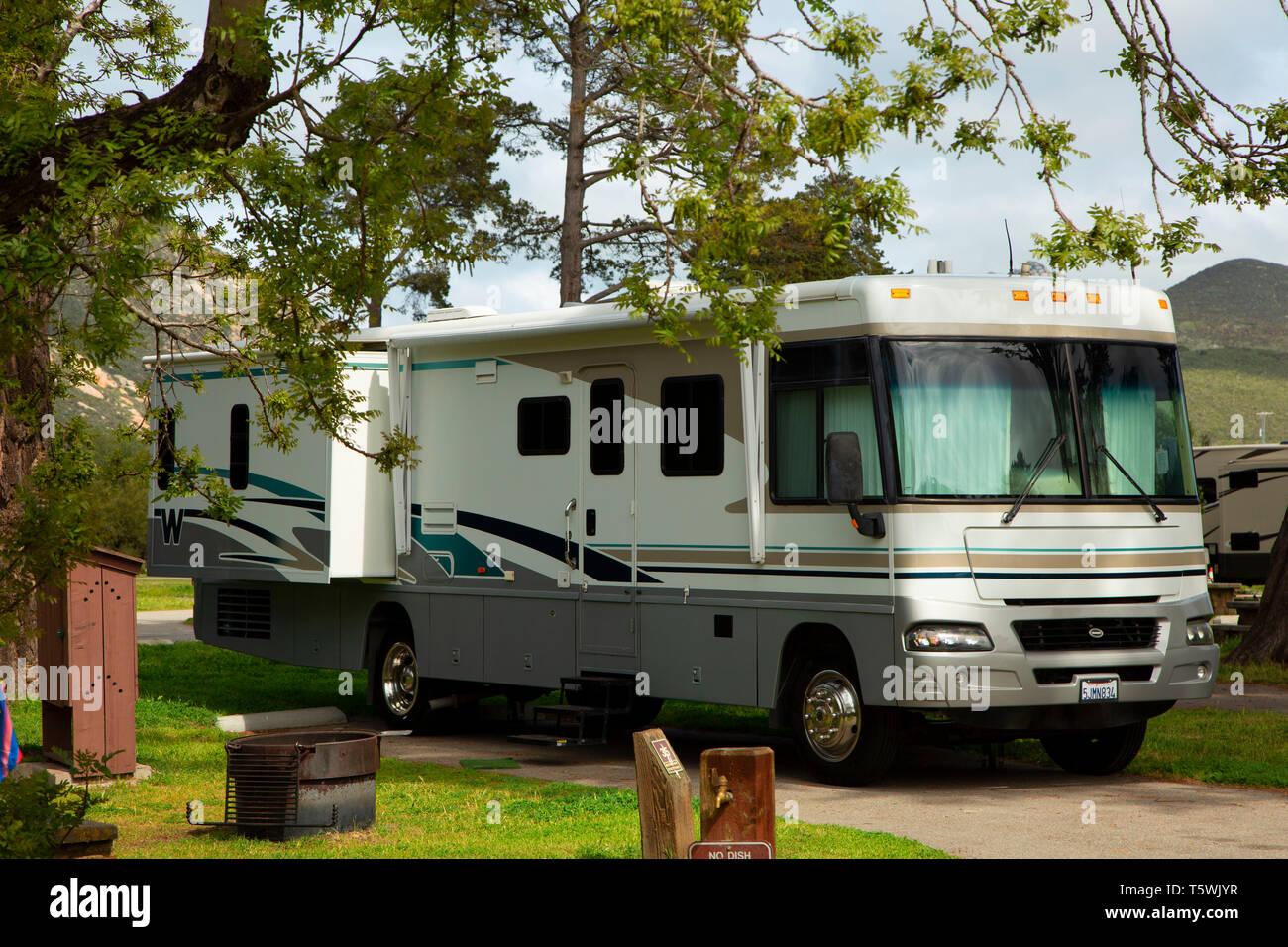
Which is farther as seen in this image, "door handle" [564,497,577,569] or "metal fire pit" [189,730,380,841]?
"door handle" [564,497,577,569]

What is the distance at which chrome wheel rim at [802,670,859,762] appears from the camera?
33.7 ft

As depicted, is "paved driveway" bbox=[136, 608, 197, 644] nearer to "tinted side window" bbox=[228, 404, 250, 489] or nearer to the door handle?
"tinted side window" bbox=[228, 404, 250, 489]

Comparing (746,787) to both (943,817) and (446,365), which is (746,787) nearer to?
(943,817)

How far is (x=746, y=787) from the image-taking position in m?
5.93

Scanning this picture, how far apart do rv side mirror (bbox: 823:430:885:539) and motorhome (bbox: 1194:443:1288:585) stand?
18.0m

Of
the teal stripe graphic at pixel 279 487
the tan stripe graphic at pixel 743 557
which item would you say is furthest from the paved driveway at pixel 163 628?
the tan stripe graphic at pixel 743 557

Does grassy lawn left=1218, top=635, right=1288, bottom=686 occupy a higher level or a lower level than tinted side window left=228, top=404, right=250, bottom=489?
lower

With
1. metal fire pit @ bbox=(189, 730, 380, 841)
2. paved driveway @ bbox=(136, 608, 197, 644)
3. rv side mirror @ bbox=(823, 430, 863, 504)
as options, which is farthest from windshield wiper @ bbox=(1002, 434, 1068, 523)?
paved driveway @ bbox=(136, 608, 197, 644)

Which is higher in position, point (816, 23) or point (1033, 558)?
point (816, 23)

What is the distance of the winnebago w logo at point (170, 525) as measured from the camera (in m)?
15.0

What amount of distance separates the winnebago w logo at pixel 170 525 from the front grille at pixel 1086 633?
8511mm

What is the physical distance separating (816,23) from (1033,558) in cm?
357
